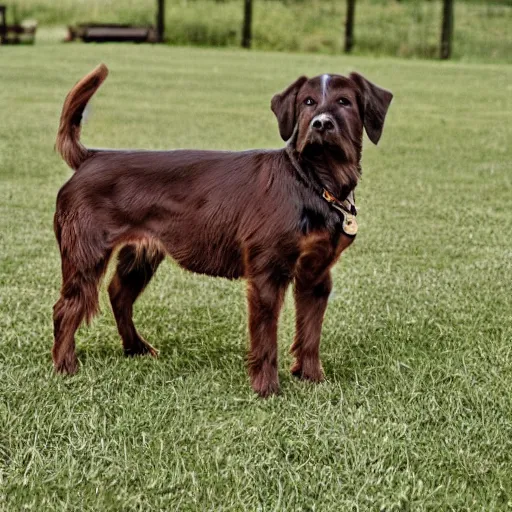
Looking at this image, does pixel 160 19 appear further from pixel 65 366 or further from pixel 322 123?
pixel 322 123

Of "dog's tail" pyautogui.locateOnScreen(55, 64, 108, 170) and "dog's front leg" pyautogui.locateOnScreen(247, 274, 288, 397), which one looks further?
"dog's tail" pyautogui.locateOnScreen(55, 64, 108, 170)

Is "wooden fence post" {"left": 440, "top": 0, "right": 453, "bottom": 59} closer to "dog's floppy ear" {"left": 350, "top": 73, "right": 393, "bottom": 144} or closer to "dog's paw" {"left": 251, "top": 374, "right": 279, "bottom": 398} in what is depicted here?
"dog's floppy ear" {"left": 350, "top": 73, "right": 393, "bottom": 144}

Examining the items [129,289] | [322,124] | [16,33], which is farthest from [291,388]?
[16,33]

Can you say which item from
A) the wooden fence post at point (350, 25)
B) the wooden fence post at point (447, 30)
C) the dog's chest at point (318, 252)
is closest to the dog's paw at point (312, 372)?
the dog's chest at point (318, 252)

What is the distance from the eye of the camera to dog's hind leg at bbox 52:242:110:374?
3780 millimetres

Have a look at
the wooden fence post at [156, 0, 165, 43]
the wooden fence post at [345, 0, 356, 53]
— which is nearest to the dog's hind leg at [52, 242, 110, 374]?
the wooden fence post at [345, 0, 356, 53]

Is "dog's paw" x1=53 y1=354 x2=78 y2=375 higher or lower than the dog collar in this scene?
lower

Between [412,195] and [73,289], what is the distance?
5.02m

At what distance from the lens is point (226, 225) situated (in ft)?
12.1

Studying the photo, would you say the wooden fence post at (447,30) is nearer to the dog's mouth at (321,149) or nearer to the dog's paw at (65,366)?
the dog's mouth at (321,149)

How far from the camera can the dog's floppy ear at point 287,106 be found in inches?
139

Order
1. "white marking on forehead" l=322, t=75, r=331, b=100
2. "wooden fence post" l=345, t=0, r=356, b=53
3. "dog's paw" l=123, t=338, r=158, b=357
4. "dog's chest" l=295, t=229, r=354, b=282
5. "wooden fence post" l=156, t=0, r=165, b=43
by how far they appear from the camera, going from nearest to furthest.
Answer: "white marking on forehead" l=322, t=75, r=331, b=100, "dog's chest" l=295, t=229, r=354, b=282, "dog's paw" l=123, t=338, r=158, b=357, "wooden fence post" l=345, t=0, r=356, b=53, "wooden fence post" l=156, t=0, r=165, b=43

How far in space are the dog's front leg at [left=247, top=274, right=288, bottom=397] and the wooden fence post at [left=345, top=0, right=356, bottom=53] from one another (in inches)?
964

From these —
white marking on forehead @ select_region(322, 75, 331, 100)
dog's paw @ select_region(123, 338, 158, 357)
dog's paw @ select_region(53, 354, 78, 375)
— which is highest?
white marking on forehead @ select_region(322, 75, 331, 100)
